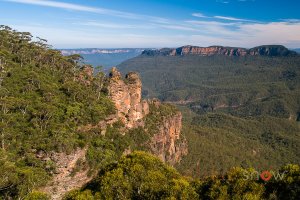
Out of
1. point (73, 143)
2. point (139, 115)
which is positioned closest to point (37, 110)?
point (73, 143)

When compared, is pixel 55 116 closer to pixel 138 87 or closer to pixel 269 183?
pixel 138 87

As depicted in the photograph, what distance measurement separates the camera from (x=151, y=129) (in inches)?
2847

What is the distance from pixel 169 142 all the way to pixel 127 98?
23460 millimetres

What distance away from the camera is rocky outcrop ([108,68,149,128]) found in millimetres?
62406

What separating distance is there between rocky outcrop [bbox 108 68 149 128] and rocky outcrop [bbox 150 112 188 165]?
7666 millimetres

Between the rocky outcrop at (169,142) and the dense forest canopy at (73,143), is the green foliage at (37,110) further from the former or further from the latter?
the rocky outcrop at (169,142)

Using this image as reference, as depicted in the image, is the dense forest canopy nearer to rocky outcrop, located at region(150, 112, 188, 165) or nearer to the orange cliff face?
the orange cliff face

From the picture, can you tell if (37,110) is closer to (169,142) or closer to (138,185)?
(138,185)

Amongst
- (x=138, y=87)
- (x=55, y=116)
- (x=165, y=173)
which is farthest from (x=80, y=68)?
(x=165, y=173)

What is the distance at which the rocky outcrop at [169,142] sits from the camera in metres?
73.0

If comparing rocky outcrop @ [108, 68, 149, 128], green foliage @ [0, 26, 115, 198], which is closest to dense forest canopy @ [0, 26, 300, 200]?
green foliage @ [0, 26, 115, 198]

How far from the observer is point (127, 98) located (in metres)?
64.9

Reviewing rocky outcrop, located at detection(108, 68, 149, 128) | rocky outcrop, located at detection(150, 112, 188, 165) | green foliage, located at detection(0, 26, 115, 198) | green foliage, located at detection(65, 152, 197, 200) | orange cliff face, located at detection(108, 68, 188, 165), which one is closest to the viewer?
green foliage, located at detection(65, 152, 197, 200)

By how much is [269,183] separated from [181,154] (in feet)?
230
